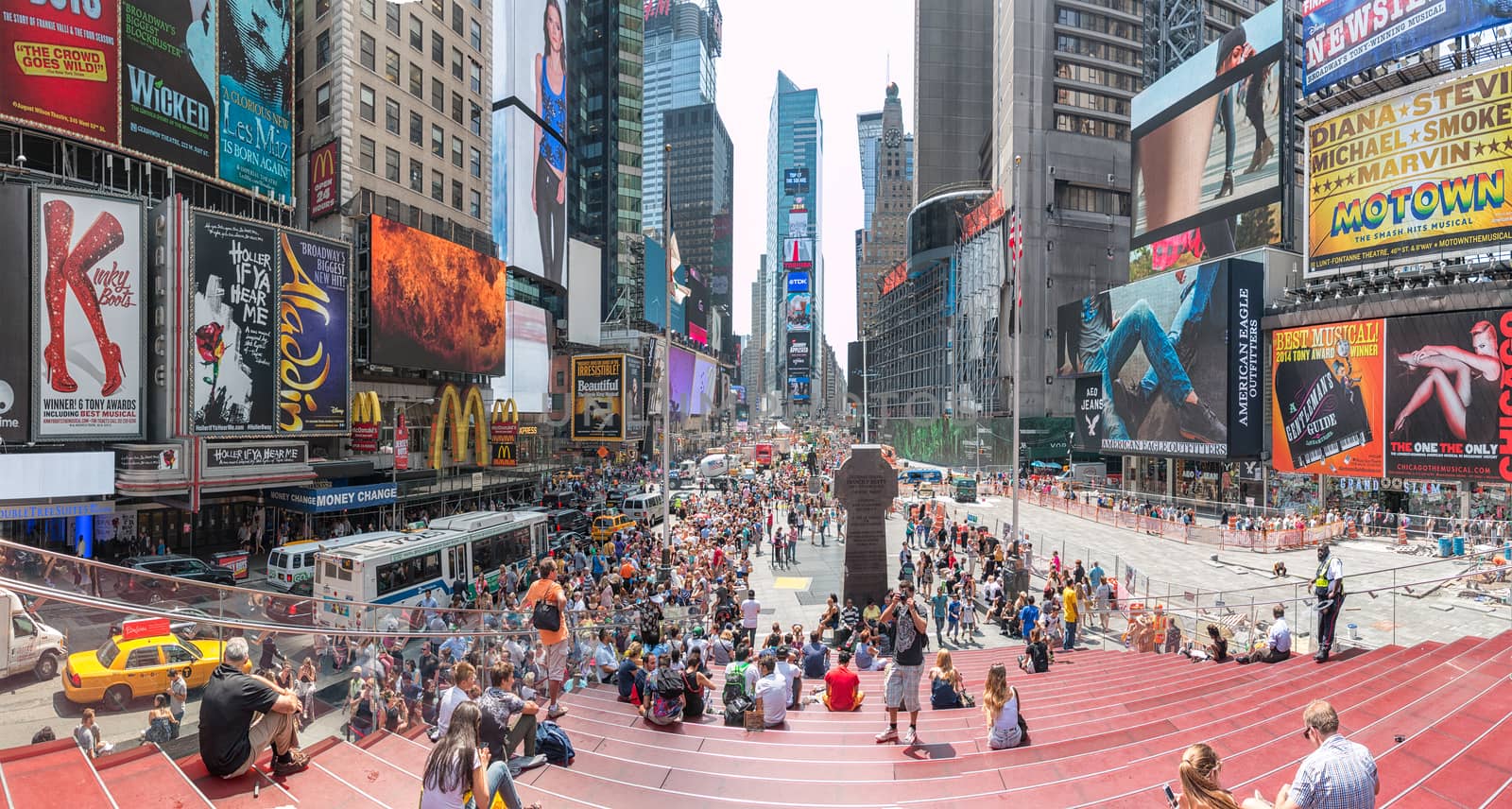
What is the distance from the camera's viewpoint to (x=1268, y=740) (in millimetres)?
7461

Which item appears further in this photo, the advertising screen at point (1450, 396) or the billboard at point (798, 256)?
the billboard at point (798, 256)

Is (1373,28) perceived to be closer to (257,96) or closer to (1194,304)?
(1194,304)

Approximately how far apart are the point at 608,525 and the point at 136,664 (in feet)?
90.3

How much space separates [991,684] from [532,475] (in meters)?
44.4

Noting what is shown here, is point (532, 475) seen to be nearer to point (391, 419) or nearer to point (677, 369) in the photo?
point (391, 419)

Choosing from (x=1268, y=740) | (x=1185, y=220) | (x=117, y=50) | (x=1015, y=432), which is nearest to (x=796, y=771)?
(x=1268, y=740)

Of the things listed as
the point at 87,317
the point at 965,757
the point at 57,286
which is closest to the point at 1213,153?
the point at 965,757

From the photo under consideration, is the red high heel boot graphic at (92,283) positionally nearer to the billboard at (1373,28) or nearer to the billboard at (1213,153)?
the billboard at (1373,28)

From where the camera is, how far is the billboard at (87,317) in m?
24.1

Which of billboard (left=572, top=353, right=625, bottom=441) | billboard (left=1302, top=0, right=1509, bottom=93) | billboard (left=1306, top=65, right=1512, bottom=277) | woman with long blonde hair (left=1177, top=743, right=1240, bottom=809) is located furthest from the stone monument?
billboard (left=572, top=353, right=625, bottom=441)

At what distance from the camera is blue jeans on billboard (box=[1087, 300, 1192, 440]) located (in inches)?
1758

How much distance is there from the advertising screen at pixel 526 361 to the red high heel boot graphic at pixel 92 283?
82.0ft

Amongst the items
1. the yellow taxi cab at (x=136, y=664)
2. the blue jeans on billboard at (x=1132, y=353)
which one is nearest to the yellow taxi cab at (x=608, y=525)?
the yellow taxi cab at (x=136, y=664)

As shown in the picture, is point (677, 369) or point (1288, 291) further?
point (677, 369)
